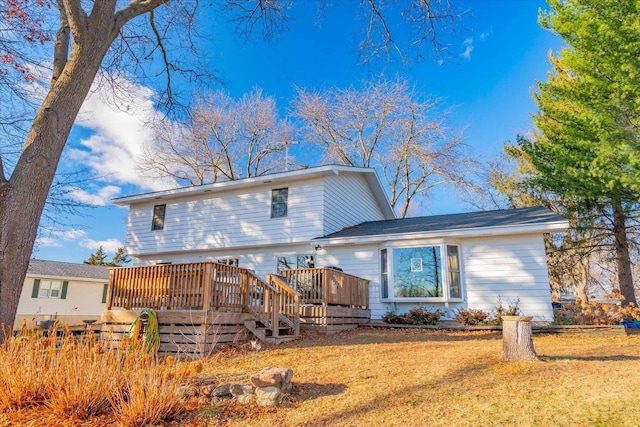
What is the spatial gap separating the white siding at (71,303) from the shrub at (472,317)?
21.5 metres

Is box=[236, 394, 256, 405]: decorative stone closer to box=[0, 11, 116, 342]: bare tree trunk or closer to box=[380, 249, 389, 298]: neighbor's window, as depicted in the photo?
box=[0, 11, 116, 342]: bare tree trunk

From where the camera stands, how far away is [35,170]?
18.1 ft

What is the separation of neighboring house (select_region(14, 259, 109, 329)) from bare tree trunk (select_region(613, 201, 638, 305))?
25.5 metres

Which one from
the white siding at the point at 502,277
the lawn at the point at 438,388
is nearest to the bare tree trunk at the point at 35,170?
the lawn at the point at 438,388

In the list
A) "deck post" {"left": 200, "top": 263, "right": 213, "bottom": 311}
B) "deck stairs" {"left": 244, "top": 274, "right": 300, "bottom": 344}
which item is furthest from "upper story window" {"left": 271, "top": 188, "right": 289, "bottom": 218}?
"deck post" {"left": 200, "top": 263, "right": 213, "bottom": 311}

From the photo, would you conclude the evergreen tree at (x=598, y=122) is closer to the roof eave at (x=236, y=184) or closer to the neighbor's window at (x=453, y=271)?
the neighbor's window at (x=453, y=271)

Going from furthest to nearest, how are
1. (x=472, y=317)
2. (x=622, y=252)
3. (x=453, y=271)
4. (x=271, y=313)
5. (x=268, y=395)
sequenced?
1. (x=622, y=252)
2. (x=453, y=271)
3. (x=472, y=317)
4. (x=271, y=313)
5. (x=268, y=395)

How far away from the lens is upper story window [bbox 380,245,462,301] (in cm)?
1101

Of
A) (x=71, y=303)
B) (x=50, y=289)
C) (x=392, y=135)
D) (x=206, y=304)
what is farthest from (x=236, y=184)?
(x=71, y=303)

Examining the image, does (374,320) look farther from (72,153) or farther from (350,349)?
(72,153)

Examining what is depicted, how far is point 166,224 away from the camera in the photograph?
15750 mm

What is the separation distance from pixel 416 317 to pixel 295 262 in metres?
4.80

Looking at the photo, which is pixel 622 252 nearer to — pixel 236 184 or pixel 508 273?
pixel 508 273

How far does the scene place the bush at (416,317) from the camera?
34.8 ft
